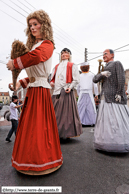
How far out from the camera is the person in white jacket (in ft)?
15.3

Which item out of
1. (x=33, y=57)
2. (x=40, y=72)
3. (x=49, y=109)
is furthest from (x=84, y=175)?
(x=33, y=57)

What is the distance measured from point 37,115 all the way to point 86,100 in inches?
129

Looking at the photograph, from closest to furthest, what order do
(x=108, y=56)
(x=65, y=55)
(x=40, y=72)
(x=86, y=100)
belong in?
(x=40, y=72), (x=108, y=56), (x=65, y=55), (x=86, y=100)

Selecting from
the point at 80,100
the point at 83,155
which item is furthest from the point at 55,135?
the point at 80,100

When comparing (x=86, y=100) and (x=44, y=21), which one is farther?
(x=86, y=100)

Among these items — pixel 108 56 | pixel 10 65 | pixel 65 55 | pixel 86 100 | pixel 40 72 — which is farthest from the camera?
pixel 86 100

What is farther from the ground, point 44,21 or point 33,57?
point 44,21

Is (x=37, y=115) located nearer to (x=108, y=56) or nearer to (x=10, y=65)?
(x=10, y=65)

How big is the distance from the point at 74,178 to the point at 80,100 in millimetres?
3390

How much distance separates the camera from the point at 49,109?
1777 mm

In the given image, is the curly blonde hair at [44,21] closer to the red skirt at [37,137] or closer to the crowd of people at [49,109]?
the crowd of people at [49,109]

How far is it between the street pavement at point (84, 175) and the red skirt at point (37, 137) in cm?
12

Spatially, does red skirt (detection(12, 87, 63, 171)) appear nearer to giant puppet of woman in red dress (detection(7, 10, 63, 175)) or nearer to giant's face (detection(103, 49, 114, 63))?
giant puppet of woman in red dress (detection(7, 10, 63, 175))

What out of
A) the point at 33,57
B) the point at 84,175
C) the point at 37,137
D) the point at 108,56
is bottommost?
the point at 84,175
